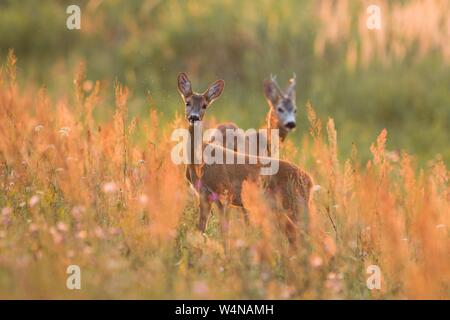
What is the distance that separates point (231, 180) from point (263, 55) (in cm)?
986

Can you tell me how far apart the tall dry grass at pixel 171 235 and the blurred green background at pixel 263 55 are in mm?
7330

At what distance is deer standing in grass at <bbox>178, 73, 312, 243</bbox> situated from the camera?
8352 millimetres

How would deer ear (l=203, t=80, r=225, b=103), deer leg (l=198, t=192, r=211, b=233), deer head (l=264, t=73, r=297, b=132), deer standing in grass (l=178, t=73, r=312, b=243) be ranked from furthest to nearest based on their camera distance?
deer head (l=264, t=73, r=297, b=132)
deer ear (l=203, t=80, r=225, b=103)
deer standing in grass (l=178, t=73, r=312, b=243)
deer leg (l=198, t=192, r=211, b=233)

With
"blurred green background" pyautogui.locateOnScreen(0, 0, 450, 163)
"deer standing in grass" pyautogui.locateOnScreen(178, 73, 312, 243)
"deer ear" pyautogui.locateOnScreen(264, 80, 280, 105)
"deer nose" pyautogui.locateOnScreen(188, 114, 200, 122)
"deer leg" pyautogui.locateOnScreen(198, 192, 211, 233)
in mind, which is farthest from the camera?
"blurred green background" pyautogui.locateOnScreen(0, 0, 450, 163)

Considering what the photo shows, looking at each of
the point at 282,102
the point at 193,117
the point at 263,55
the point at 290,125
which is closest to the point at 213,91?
the point at 193,117

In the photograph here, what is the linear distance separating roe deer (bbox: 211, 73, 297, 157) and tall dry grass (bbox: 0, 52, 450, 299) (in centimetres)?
192

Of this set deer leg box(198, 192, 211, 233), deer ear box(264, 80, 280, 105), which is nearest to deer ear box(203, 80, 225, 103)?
deer leg box(198, 192, 211, 233)

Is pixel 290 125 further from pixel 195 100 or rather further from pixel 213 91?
pixel 195 100

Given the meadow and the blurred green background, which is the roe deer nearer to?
the meadow

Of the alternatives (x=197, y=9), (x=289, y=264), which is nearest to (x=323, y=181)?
(x=289, y=264)

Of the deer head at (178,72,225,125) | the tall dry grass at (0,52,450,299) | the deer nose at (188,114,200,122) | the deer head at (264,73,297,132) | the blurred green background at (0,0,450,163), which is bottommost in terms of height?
the tall dry grass at (0,52,450,299)

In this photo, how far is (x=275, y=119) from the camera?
36.8 feet

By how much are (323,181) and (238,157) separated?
3.27 feet
